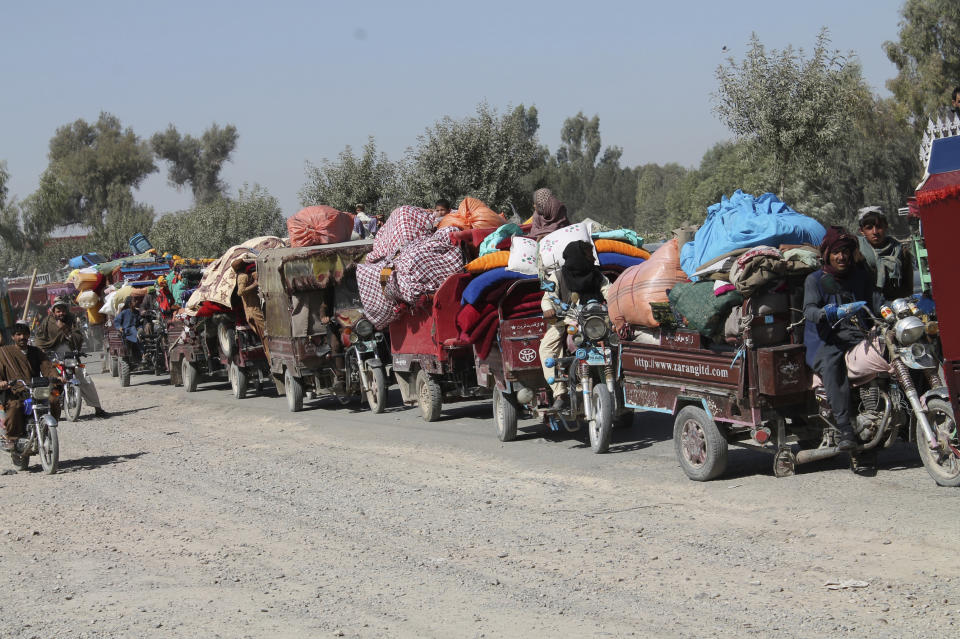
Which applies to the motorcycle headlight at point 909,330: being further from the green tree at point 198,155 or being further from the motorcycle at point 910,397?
the green tree at point 198,155

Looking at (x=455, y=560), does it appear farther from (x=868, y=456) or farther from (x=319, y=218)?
(x=319, y=218)

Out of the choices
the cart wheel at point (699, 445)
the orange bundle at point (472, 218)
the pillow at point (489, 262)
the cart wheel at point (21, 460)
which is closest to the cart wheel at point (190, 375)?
the cart wheel at point (21, 460)

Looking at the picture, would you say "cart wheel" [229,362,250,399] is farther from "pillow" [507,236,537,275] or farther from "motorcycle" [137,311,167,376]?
"pillow" [507,236,537,275]

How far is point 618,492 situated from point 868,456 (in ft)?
6.60

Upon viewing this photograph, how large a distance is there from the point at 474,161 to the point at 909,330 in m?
26.7

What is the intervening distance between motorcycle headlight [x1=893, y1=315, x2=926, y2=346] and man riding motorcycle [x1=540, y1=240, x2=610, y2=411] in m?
3.72

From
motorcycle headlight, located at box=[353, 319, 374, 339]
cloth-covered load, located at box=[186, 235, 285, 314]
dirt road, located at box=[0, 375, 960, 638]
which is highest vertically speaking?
cloth-covered load, located at box=[186, 235, 285, 314]

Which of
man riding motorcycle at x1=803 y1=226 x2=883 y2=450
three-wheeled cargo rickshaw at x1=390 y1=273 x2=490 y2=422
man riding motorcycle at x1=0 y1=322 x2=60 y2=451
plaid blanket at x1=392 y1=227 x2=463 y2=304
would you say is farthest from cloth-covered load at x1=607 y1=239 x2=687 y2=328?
man riding motorcycle at x1=0 y1=322 x2=60 y2=451

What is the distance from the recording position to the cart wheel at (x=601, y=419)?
34.6 ft

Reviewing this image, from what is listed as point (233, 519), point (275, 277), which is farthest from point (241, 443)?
point (233, 519)

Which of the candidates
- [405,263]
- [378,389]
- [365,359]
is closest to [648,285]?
[405,263]

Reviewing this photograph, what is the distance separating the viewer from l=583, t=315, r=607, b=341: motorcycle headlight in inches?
411

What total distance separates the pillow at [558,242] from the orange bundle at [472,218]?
357 centimetres

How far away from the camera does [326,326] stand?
1722 centimetres
